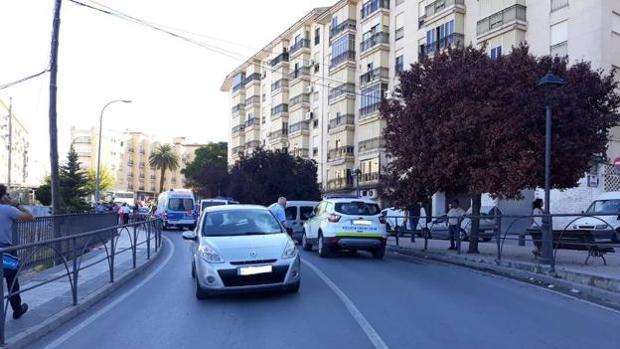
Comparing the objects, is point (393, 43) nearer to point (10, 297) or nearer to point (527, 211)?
point (527, 211)

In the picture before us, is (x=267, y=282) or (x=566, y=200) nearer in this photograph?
(x=267, y=282)

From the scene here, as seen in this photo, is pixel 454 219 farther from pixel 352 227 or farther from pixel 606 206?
pixel 606 206

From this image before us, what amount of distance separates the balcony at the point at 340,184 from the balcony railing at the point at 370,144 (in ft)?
11.1

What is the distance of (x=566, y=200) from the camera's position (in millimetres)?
33094

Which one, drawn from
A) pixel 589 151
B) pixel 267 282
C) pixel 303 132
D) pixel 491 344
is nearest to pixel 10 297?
pixel 267 282

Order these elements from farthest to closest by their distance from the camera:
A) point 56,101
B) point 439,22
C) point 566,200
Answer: point 439,22 < point 566,200 < point 56,101

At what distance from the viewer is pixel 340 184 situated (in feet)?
185

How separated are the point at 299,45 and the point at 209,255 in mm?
58379

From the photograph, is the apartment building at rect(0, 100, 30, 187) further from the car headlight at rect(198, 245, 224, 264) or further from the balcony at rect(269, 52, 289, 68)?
the car headlight at rect(198, 245, 224, 264)

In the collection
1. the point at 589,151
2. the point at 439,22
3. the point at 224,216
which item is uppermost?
the point at 439,22

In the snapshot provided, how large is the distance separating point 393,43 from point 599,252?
1555 inches

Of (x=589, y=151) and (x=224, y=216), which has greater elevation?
(x=589, y=151)

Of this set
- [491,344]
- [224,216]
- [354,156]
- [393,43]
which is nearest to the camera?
[491,344]

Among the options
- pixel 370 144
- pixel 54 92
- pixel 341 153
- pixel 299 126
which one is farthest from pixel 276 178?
pixel 299 126
